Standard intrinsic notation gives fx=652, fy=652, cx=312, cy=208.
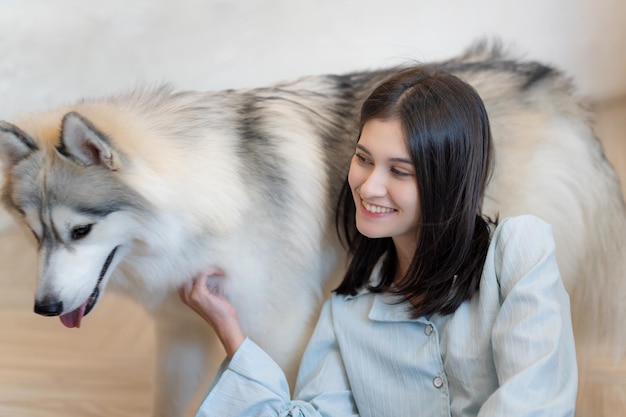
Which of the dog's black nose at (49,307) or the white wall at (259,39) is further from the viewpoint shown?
the white wall at (259,39)

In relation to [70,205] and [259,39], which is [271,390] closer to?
[70,205]

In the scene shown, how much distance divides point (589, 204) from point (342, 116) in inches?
25.9

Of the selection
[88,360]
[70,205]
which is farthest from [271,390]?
[88,360]

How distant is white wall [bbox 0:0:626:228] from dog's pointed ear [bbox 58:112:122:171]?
47.7 inches

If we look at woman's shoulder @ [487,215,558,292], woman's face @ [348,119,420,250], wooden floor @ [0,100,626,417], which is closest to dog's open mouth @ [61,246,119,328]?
woman's face @ [348,119,420,250]

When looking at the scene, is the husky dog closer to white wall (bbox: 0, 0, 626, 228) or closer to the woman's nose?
the woman's nose

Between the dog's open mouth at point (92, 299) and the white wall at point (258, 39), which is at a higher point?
the white wall at point (258, 39)

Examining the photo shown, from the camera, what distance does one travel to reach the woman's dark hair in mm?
1140

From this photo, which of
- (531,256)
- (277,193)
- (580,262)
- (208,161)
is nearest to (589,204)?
(580,262)

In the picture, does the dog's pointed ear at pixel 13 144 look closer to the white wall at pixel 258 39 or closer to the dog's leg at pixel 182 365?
the dog's leg at pixel 182 365

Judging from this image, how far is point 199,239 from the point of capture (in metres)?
1.34

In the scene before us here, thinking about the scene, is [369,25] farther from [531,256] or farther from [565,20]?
[531,256]

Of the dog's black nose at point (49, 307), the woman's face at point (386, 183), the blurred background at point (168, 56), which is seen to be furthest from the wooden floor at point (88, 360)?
the woman's face at point (386, 183)

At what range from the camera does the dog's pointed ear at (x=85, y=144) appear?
1.15 m
